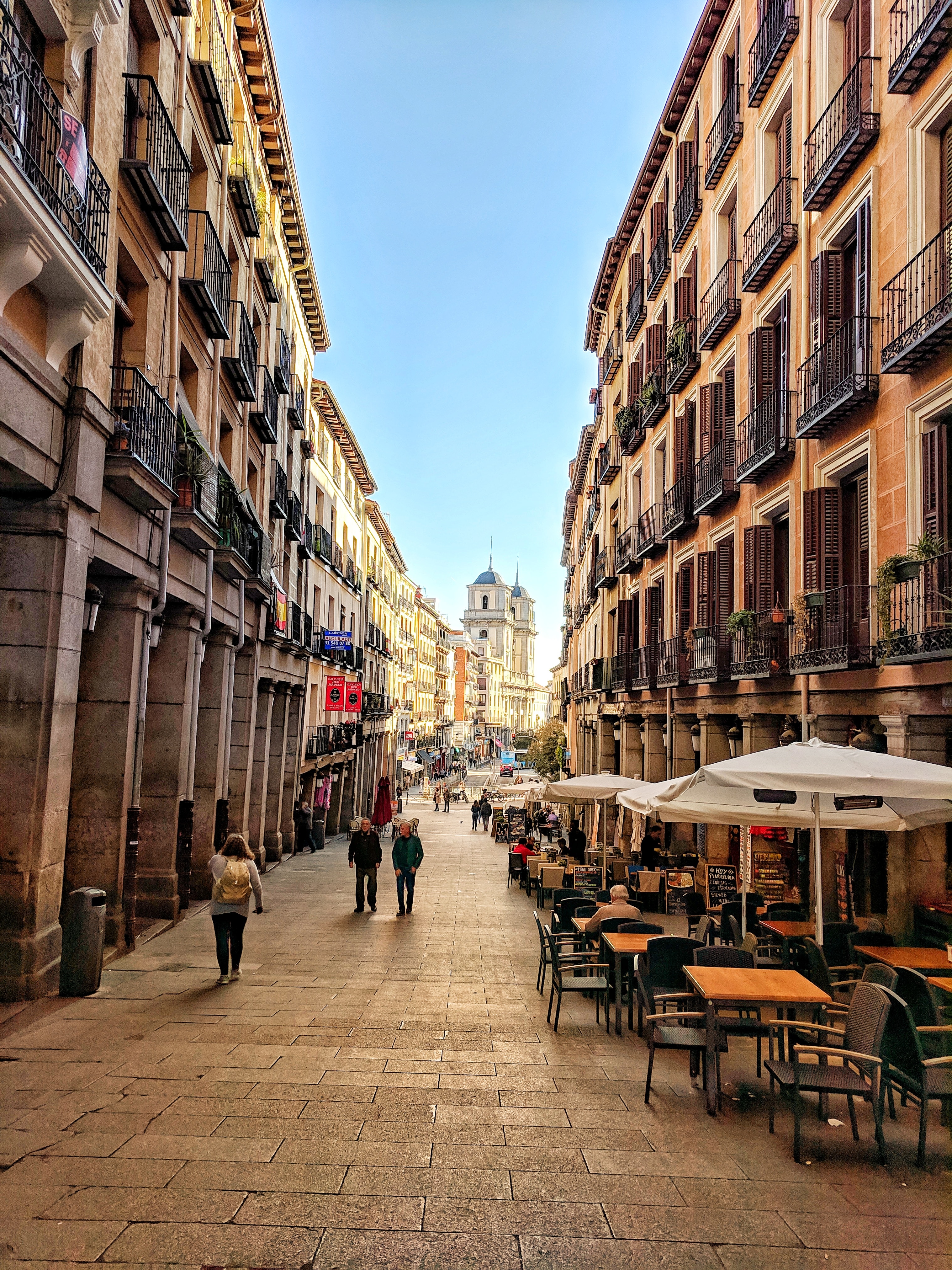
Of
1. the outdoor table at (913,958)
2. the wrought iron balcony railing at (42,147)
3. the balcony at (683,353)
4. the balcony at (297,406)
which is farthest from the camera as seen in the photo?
the balcony at (297,406)

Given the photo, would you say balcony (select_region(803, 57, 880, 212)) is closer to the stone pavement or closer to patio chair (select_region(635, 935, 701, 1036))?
patio chair (select_region(635, 935, 701, 1036))

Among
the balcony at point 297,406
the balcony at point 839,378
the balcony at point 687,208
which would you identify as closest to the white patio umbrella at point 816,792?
the balcony at point 839,378

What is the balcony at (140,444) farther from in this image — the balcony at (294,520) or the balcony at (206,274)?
the balcony at (294,520)

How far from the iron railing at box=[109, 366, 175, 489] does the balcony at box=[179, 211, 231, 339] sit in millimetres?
2389

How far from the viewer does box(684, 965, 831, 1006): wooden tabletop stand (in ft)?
20.9

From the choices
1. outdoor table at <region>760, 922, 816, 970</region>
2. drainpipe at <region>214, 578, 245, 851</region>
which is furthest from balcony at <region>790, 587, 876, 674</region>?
drainpipe at <region>214, 578, 245, 851</region>

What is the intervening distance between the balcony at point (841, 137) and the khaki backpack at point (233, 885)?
39.1ft

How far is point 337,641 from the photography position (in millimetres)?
30781

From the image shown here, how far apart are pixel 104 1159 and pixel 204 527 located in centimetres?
972

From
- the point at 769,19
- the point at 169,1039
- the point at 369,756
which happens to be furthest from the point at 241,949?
the point at 369,756

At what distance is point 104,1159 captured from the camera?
5.06m

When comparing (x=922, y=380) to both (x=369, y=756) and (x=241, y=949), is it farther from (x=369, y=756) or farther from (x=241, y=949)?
(x=369, y=756)

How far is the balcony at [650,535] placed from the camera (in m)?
23.6

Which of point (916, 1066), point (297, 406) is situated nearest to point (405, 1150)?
point (916, 1066)
